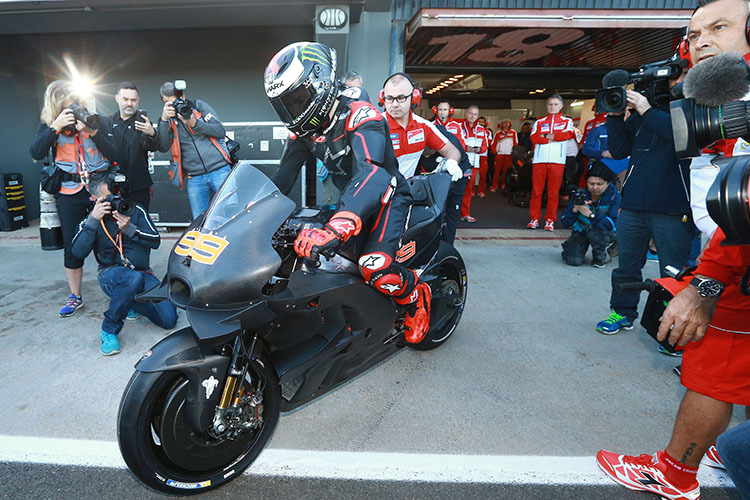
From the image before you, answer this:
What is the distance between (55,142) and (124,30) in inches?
203

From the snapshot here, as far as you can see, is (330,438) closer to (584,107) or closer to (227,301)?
(227,301)

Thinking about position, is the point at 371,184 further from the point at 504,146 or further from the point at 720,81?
the point at 504,146

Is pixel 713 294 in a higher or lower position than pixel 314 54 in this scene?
lower

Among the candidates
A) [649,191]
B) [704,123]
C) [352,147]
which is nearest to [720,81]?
[704,123]

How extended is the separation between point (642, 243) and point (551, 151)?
178 inches

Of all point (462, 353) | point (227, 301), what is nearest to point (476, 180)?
point (462, 353)

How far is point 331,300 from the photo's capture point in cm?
227

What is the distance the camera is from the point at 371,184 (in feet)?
7.64

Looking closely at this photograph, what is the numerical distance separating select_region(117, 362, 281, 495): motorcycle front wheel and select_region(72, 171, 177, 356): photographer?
1867 millimetres

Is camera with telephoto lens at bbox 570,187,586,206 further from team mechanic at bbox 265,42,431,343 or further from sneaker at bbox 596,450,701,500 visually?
sneaker at bbox 596,450,701,500

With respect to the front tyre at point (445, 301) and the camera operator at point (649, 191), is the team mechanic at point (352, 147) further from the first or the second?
the camera operator at point (649, 191)

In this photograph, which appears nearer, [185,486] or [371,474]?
[185,486]

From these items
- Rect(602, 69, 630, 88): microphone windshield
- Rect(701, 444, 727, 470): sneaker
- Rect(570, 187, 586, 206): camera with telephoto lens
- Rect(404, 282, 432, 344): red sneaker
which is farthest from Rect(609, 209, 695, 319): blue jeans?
Rect(570, 187, 586, 206): camera with telephoto lens

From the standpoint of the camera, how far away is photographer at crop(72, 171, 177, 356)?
11.7 ft
